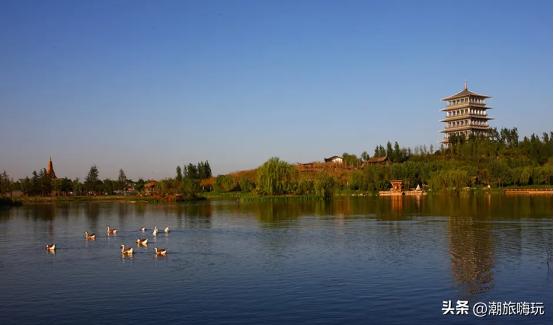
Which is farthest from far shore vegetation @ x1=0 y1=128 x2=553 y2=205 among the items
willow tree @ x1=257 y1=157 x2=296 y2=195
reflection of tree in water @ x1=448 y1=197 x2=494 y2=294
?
reflection of tree in water @ x1=448 y1=197 x2=494 y2=294

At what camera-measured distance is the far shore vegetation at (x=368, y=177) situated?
70312 mm

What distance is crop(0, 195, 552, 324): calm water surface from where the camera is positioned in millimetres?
13250

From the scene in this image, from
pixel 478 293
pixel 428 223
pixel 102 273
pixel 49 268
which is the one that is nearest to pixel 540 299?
pixel 478 293

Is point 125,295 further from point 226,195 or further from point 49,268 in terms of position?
point 226,195

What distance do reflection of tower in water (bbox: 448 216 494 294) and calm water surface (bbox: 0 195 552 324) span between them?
40 millimetres

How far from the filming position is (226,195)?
79.9 metres

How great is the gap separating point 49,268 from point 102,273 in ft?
7.95

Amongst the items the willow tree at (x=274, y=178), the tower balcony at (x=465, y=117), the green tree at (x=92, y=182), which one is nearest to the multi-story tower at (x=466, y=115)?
the tower balcony at (x=465, y=117)

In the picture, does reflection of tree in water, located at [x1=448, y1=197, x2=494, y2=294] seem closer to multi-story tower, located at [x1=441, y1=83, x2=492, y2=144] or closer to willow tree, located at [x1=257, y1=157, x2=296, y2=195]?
willow tree, located at [x1=257, y1=157, x2=296, y2=195]

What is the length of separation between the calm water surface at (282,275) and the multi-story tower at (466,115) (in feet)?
227

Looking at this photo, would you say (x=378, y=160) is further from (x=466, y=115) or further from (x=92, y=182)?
(x=92, y=182)

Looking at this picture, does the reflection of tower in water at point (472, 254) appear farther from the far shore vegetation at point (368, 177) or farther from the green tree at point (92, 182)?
the green tree at point (92, 182)

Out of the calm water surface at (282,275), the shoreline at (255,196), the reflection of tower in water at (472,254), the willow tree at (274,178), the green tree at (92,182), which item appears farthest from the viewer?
the green tree at (92,182)

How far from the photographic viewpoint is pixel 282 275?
1747 centimetres
